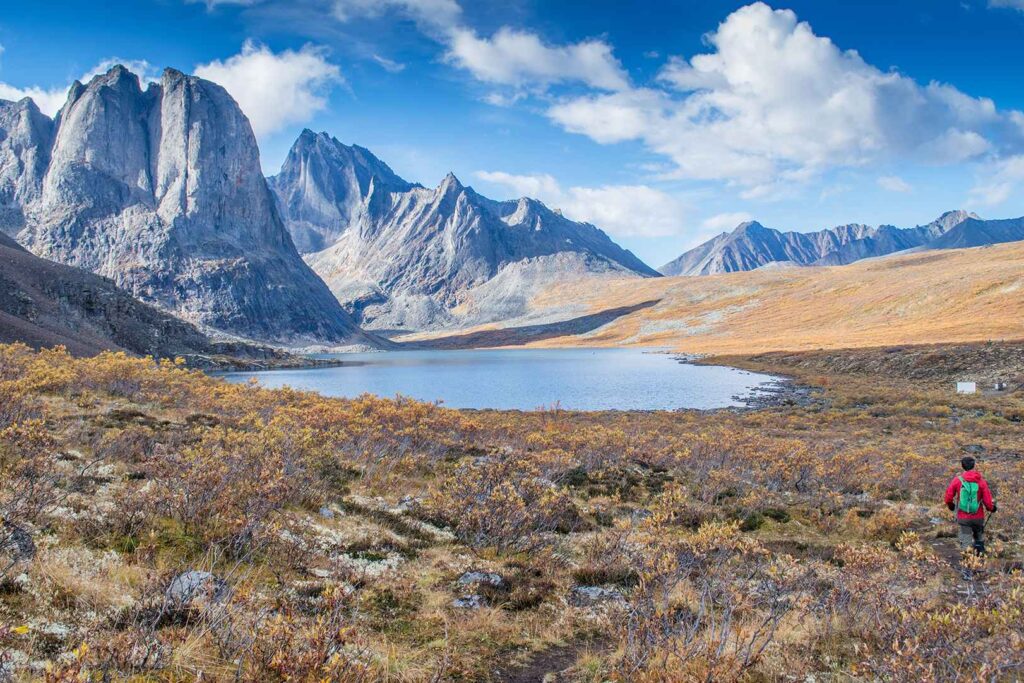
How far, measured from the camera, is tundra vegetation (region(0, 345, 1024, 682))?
222 inches

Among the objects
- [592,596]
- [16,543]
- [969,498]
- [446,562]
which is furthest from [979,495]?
[16,543]

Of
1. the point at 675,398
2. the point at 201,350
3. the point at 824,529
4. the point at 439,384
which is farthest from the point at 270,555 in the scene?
the point at 201,350

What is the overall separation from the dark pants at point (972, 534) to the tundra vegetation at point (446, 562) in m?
0.74

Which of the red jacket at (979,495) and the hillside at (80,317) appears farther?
the hillside at (80,317)

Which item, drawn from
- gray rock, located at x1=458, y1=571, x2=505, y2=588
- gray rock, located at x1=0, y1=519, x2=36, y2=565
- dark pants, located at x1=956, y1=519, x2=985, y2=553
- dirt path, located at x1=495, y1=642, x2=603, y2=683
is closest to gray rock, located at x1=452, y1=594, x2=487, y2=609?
gray rock, located at x1=458, y1=571, x2=505, y2=588

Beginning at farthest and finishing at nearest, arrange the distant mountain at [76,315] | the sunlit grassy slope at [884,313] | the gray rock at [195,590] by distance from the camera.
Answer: the sunlit grassy slope at [884,313], the distant mountain at [76,315], the gray rock at [195,590]

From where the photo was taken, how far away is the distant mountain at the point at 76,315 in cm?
6631

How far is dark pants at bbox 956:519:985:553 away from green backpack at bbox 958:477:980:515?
0.24 m

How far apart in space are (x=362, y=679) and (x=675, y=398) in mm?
58358

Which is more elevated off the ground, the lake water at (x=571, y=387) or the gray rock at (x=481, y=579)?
the gray rock at (x=481, y=579)

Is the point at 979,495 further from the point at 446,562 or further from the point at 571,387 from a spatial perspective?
the point at 571,387

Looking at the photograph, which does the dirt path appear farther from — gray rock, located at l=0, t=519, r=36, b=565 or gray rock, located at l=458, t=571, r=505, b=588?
gray rock, located at l=0, t=519, r=36, b=565

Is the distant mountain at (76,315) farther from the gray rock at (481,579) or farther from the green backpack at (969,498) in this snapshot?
the green backpack at (969,498)

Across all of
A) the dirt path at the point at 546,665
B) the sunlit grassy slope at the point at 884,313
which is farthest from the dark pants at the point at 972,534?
the sunlit grassy slope at the point at 884,313
